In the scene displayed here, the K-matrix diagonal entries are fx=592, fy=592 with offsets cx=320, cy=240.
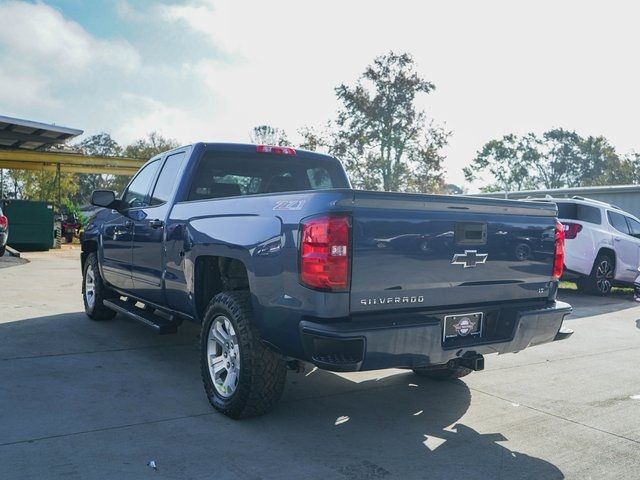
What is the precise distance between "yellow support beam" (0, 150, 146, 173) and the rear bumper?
82.3ft

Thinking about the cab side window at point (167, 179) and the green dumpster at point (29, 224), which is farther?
the green dumpster at point (29, 224)

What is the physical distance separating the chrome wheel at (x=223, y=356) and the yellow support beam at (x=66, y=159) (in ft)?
78.4

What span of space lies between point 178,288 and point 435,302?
2209 mm

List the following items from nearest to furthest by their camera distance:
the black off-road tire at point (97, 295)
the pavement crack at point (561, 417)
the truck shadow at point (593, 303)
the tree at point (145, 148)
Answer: the pavement crack at point (561, 417), the black off-road tire at point (97, 295), the truck shadow at point (593, 303), the tree at point (145, 148)

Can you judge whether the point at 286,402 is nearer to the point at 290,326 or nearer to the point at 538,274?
the point at 290,326

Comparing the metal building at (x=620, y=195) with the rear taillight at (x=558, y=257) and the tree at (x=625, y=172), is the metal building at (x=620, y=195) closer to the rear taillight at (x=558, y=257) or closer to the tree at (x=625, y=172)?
the rear taillight at (x=558, y=257)

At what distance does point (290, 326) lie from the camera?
342 cm

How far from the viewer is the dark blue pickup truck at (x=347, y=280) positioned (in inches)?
129

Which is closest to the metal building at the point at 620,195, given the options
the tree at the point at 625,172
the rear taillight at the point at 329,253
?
the rear taillight at the point at 329,253

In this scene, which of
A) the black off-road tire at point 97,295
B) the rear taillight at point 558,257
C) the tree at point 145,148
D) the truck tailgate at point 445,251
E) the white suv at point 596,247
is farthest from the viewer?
the tree at point 145,148

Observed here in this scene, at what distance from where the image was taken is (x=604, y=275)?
11.5 metres

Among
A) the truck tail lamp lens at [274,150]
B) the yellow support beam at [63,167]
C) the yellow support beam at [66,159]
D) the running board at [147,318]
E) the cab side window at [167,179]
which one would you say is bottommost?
the running board at [147,318]

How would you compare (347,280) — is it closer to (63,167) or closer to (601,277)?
(601,277)

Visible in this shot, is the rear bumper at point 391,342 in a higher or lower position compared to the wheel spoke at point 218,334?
higher
